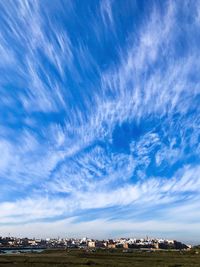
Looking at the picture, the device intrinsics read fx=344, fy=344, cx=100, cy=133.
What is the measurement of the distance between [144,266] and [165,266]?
5.08 m

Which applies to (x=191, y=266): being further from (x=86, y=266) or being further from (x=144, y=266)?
(x=86, y=266)

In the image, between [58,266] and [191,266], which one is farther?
[191,266]

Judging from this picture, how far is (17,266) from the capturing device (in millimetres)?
74750

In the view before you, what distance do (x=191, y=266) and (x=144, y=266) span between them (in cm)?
1136

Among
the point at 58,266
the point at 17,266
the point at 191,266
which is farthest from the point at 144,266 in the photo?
the point at 17,266

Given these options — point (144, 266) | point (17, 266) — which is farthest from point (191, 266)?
point (17, 266)

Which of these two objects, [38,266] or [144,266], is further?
[144,266]

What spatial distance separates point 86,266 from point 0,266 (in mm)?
19102

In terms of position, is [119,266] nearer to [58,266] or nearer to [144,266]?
[144,266]

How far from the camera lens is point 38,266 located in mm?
75875

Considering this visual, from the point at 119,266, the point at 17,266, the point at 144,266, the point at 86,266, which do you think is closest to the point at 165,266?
the point at 144,266

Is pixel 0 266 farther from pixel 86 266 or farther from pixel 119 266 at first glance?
pixel 119 266

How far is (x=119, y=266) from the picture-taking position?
79250mm

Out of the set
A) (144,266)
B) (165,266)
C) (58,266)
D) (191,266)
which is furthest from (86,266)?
(191,266)
